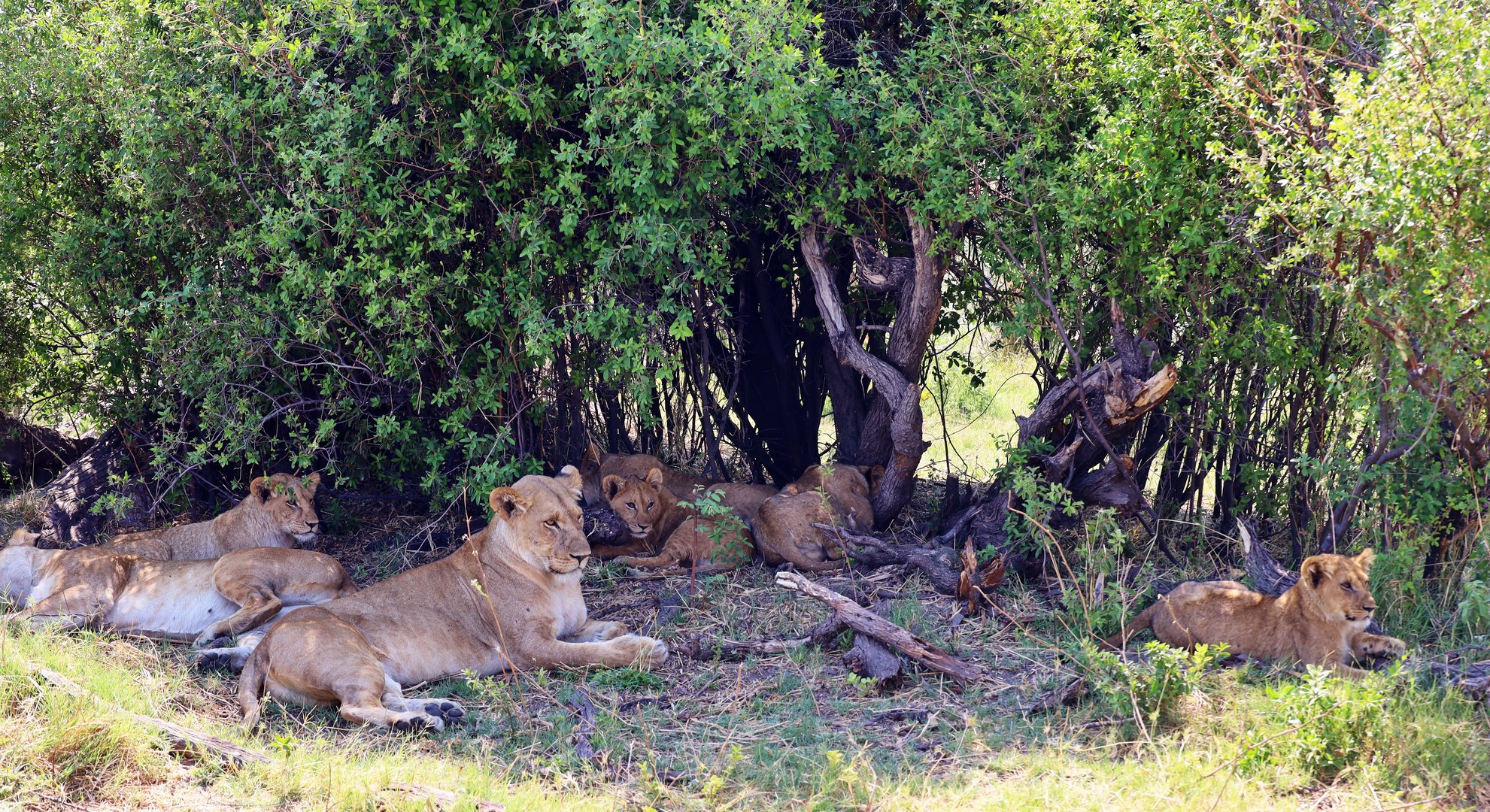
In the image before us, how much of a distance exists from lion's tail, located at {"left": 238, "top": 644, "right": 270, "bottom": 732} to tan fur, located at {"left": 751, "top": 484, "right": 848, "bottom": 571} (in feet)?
9.81

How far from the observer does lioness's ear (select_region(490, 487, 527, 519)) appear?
614 cm

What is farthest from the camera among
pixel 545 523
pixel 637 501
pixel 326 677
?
pixel 637 501

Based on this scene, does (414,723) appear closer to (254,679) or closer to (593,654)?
(254,679)

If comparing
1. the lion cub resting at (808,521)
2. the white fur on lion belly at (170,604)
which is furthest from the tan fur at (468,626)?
the lion cub resting at (808,521)

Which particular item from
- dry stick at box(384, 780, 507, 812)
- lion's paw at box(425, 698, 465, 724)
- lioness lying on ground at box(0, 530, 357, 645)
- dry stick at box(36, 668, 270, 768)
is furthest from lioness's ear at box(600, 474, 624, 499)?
dry stick at box(384, 780, 507, 812)

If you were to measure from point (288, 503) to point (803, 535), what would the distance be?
10.3 ft

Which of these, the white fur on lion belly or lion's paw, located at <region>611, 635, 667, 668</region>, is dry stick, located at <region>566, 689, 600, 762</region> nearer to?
lion's paw, located at <region>611, 635, 667, 668</region>

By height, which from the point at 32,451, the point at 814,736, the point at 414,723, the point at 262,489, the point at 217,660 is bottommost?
the point at 814,736

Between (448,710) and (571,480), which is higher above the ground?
(571,480)

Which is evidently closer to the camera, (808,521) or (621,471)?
(808,521)

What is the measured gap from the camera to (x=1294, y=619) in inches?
218

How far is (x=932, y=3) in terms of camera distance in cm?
682

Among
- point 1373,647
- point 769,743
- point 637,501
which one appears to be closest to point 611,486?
point 637,501

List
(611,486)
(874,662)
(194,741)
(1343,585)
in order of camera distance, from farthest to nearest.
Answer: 1. (611,486)
2. (874,662)
3. (1343,585)
4. (194,741)
